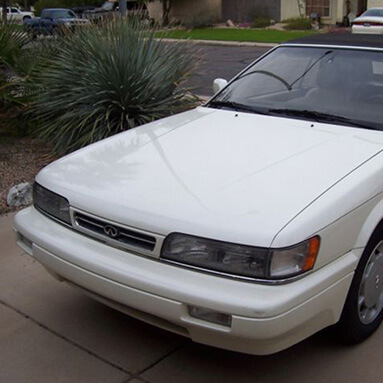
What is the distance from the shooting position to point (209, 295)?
2.70 meters

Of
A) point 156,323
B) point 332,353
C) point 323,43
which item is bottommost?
A: point 332,353

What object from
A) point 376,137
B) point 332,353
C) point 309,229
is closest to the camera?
point 309,229

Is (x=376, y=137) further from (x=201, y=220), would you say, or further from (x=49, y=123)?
(x=49, y=123)

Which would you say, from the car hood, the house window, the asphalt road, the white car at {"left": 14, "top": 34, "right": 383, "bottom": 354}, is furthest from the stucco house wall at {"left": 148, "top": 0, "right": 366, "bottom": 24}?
the white car at {"left": 14, "top": 34, "right": 383, "bottom": 354}

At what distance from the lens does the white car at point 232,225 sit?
2.74 m

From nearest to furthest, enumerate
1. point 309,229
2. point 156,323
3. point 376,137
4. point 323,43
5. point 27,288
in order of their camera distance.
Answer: point 309,229
point 156,323
point 376,137
point 27,288
point 323,43

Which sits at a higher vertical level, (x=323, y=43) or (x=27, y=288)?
(x=323, y=43)

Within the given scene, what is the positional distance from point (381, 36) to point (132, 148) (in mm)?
2328

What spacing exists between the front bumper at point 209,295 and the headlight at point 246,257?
0.17 feet

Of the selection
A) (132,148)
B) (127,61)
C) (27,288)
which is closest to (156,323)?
(132,148)

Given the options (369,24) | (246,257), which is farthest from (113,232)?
(369,24)

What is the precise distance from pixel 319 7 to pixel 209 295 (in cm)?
3532

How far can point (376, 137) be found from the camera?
366cm

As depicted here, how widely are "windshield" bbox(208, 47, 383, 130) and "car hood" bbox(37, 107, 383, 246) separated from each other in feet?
0.68
